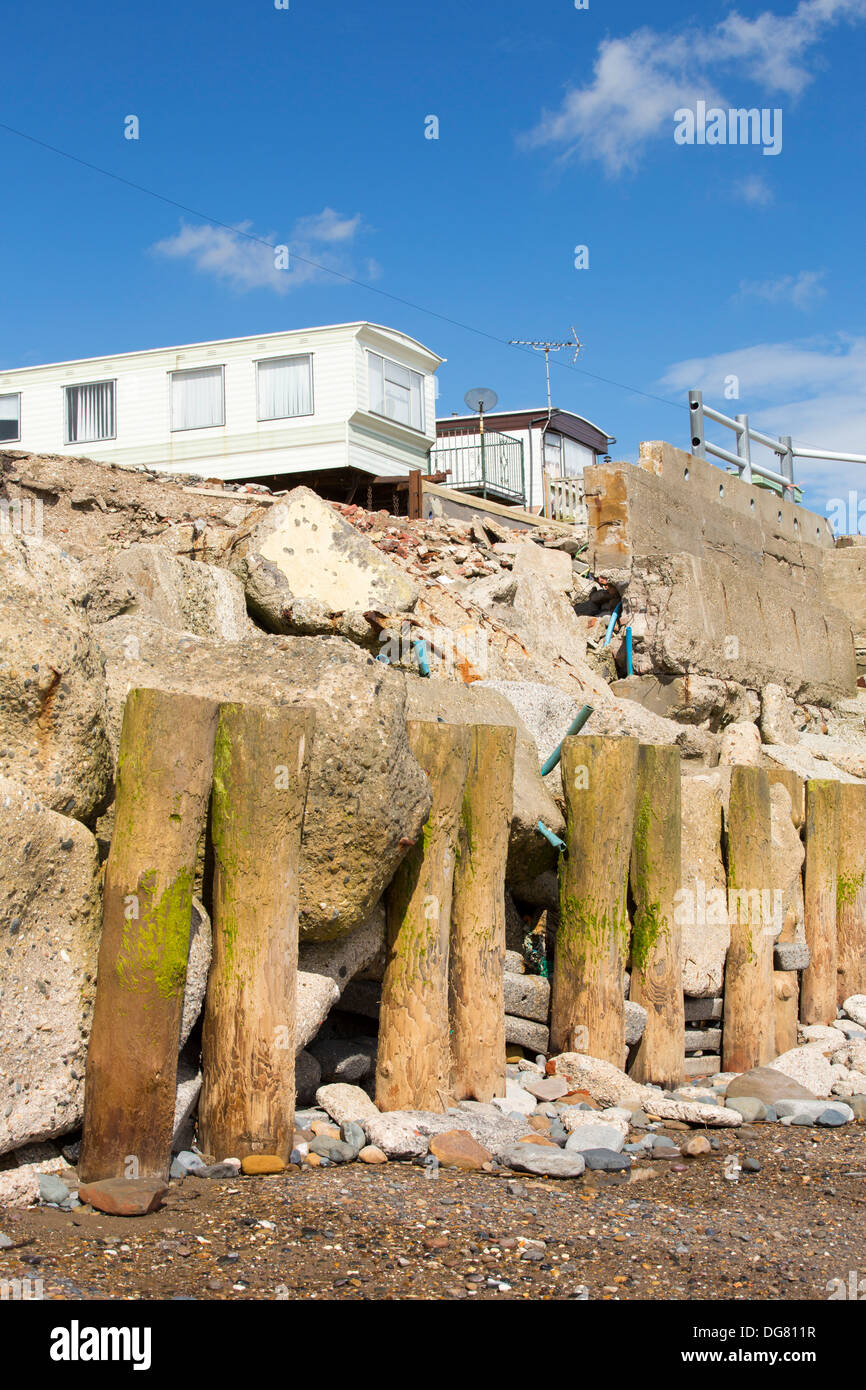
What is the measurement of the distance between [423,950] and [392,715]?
113 centimetres

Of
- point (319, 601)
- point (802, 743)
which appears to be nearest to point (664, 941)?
point (319, 601)

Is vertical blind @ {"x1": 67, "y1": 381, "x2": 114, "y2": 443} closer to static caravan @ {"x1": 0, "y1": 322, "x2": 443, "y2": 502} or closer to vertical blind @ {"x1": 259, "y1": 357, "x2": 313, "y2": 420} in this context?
static caravan @ {"x1": 0, "y1": 322, "x2": 443, "y2": 502}

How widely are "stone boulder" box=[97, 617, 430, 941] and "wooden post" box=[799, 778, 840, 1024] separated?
4.40 meters

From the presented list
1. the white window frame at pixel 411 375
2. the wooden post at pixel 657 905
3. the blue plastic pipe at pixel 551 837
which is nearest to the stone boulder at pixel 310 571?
the blue plastic pipe at pixel 551 837

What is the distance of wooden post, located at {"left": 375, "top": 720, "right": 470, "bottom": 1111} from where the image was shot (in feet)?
19.2

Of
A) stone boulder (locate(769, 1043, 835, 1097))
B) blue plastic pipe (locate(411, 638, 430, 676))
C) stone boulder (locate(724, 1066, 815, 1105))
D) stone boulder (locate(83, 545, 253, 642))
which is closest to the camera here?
stone boulder (locate(724, 1066, 815, 1105))

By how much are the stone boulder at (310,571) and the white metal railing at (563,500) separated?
1096cm

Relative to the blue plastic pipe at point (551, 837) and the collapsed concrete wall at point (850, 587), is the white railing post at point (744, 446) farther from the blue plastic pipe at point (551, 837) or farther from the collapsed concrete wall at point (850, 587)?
the blue plastic pipe at point (551, 837)

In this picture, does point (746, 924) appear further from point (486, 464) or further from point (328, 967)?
point (486, 464)

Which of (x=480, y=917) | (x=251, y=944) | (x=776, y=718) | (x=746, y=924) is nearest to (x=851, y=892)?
(x=746, y=924)

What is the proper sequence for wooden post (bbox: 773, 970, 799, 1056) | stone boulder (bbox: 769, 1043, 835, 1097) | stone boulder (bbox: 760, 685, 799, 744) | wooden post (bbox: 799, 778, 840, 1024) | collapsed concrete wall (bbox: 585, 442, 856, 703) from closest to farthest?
stone boulder (bbox: 769, 1043, 835, 1097)
wooden post (bbox: 773, 970, 799, 1056)
wooden post (bbox: 799, 778, 840, 1024)
collapsed concrete wall (bbox: 585, 442, 856, 703)
stone boulder (bbox: 760, 685, 799, 744)

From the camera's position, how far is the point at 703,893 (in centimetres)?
800

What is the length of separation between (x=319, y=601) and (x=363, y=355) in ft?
47.1

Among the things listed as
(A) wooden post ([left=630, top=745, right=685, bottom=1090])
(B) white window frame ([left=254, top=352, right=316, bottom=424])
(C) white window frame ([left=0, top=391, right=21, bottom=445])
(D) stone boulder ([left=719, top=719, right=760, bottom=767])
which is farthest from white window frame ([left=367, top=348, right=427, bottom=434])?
(A) wooden post ([left=630, top=745, right=685, bottom=1090])
